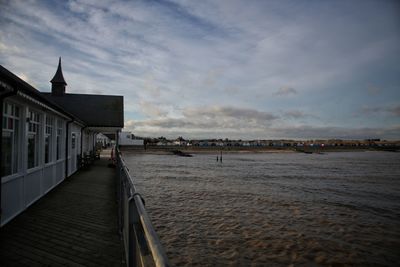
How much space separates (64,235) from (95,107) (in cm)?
1824

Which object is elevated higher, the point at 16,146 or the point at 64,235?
the point at 16,146

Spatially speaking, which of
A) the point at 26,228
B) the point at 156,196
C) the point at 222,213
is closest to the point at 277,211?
the point at 222,213

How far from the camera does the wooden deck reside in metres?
4.07

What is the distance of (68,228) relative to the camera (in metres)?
5.46

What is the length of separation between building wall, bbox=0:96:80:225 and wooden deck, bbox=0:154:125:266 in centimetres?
43

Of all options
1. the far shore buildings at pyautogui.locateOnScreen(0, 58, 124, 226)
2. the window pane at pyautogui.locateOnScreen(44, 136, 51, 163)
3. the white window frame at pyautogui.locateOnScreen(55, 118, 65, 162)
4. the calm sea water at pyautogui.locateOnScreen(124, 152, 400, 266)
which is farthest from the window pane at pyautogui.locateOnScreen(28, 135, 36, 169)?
the calm sea water at pyautogui.locateOnScreen(124, 152, 400, 266)

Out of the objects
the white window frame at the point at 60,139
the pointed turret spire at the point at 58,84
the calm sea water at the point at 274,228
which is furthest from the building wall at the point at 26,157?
the pointed turret spire at the point at 58,84

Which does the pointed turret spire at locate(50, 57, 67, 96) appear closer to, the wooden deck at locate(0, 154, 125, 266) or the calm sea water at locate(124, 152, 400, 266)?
the calm sea water at locate(124, 152, 400, 266)

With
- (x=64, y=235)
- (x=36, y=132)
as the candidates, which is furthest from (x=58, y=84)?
(x=64, y=235)

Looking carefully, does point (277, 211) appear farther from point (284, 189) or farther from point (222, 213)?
point (284, 189)

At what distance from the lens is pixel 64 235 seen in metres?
5.06

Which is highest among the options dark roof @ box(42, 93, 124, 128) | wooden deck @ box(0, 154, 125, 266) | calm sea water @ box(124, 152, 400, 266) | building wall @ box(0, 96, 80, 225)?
dark roof @ box(42, 93, 124, 128)

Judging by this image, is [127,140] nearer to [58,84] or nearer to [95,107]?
[58,84]

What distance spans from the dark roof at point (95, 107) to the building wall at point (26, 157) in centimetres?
1004
